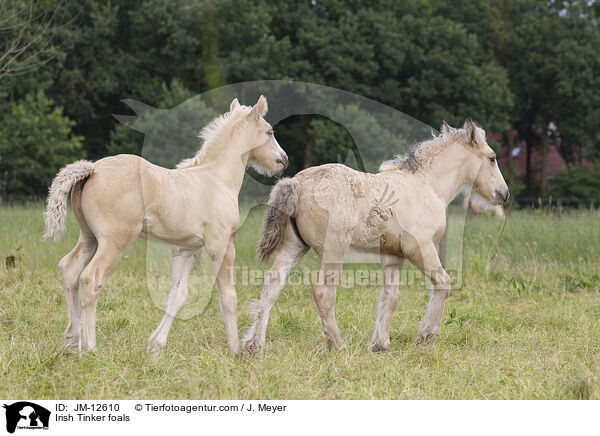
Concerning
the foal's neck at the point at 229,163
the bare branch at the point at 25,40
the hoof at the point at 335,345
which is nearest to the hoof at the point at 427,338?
the hoof at the point at 335,345

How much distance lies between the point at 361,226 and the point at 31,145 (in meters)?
20.7

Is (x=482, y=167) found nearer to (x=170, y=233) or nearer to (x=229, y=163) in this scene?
(x=229, y=163)

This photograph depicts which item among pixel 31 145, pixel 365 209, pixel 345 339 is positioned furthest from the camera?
pixel 31 145

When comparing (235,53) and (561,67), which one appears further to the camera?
(561,67)

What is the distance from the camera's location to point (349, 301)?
24.4ft

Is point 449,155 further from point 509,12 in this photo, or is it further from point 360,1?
point 509,12

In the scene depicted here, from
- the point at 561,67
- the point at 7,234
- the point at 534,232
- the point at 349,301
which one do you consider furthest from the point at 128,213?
the point at 561,67

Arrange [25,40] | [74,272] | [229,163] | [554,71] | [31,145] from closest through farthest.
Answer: [74,272]
[229,163]
[25,40]
[31,145]
[554,71]

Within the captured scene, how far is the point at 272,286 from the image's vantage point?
504cm

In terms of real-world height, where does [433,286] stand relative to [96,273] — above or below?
below

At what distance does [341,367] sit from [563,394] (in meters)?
1.53

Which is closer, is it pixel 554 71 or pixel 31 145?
pixel 31 145

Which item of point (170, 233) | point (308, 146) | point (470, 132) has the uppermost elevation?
point (308, 146)

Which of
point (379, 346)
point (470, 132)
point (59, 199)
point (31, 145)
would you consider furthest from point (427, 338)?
point (31, 145)
